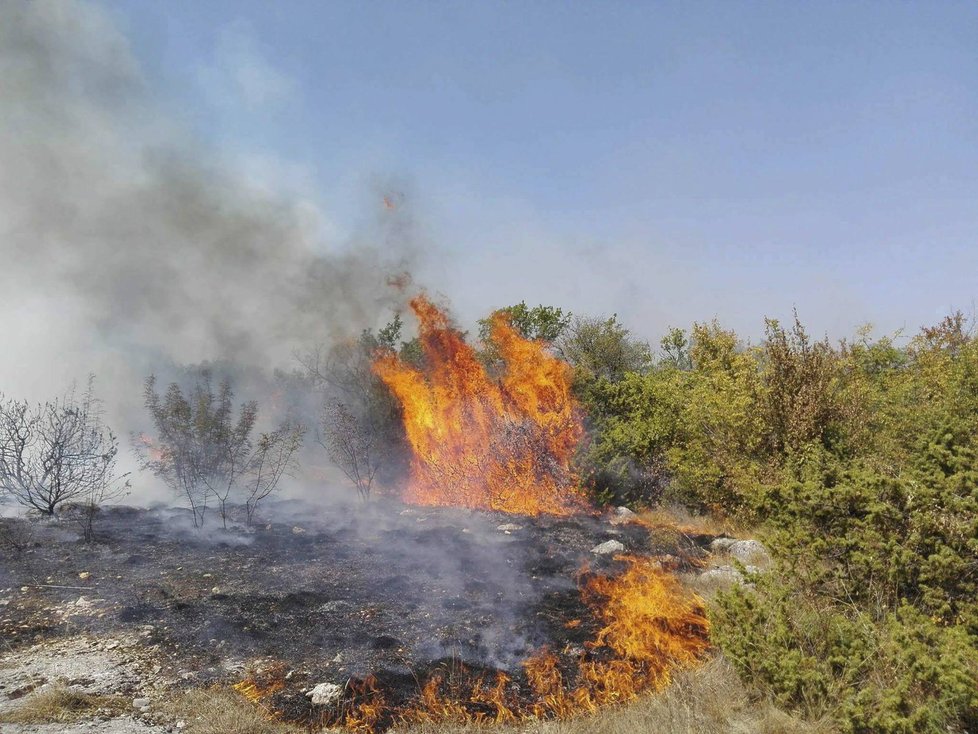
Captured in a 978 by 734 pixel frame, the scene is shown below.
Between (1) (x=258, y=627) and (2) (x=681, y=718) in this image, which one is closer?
(2) (x=681, y=718)

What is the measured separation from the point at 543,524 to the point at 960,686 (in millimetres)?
10505

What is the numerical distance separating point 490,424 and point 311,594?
858 cm

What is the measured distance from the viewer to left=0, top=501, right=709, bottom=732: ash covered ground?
627 centimetres

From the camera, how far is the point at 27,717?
15.9 ft

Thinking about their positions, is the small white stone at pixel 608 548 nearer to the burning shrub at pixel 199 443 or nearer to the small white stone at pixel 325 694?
the small white stone at pixel 325 694

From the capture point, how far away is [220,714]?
4930 millimetres

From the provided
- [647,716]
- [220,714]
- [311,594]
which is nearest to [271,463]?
[311,594]

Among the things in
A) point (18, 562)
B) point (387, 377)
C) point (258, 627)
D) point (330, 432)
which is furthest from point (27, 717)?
point (387, 377)

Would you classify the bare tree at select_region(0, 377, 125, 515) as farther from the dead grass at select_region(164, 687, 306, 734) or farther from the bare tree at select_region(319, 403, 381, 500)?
the dead grass at select_region(164, 687, 306, 734)

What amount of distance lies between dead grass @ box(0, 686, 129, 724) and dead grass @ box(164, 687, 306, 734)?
55 centimetres

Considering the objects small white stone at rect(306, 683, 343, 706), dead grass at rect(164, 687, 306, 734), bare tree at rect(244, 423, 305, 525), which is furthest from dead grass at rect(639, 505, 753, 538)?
bare tree at rect(244, 423, 305, 525)

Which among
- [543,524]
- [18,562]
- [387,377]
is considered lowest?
[543,524]

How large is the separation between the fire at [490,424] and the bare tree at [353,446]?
1721 mm

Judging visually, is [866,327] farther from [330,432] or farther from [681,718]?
[681,718]
